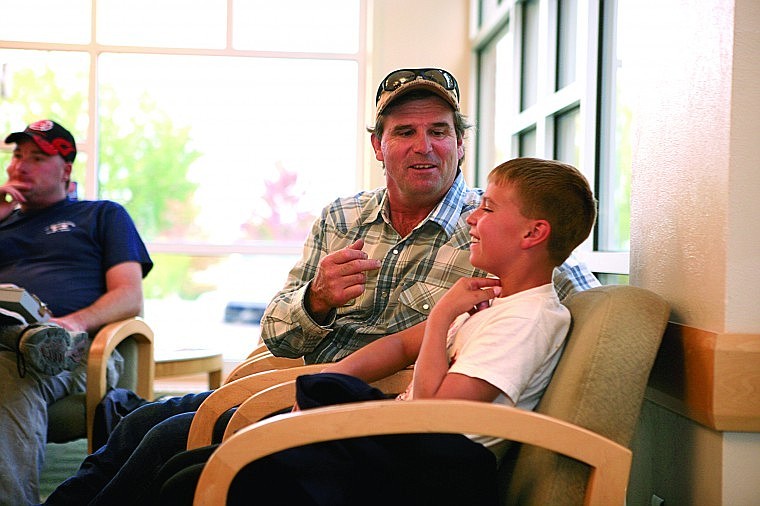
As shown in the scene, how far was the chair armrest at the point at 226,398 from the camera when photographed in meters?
2.03

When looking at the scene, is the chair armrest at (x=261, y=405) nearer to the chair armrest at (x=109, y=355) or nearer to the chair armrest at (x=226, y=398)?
the chair armrest at (x=226, y=398)

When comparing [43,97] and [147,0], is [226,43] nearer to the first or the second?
[147,0]

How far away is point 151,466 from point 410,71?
3.77 feet

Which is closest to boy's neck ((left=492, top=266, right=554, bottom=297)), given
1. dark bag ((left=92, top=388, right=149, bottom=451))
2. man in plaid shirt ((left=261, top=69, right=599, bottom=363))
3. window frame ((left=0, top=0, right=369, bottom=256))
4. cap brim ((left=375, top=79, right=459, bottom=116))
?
man in plaid shirt ((left=261, top=69, right=599, bottom=363))

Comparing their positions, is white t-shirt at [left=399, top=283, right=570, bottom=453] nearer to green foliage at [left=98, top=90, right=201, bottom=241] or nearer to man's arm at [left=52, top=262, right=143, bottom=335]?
man's arm at [left=52, top=262, right=143, bottom=335]

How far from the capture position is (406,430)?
133 centimetres

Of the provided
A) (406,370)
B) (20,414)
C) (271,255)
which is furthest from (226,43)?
(406,370)

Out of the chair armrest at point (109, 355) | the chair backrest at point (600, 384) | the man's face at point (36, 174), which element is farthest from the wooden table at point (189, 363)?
the chair backrest at point (600, 384)

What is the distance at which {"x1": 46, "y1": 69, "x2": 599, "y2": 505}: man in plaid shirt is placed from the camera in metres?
2.22

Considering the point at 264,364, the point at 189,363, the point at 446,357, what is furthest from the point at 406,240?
the point at 189,363

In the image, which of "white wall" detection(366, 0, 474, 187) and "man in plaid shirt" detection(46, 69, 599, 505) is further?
"white wall" detection(366, 0, 474, 187)

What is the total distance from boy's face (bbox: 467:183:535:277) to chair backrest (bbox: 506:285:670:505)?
0.66 ft

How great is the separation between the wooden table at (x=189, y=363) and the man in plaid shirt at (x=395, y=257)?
1.40 metres

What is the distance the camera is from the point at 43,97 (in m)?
6.12
